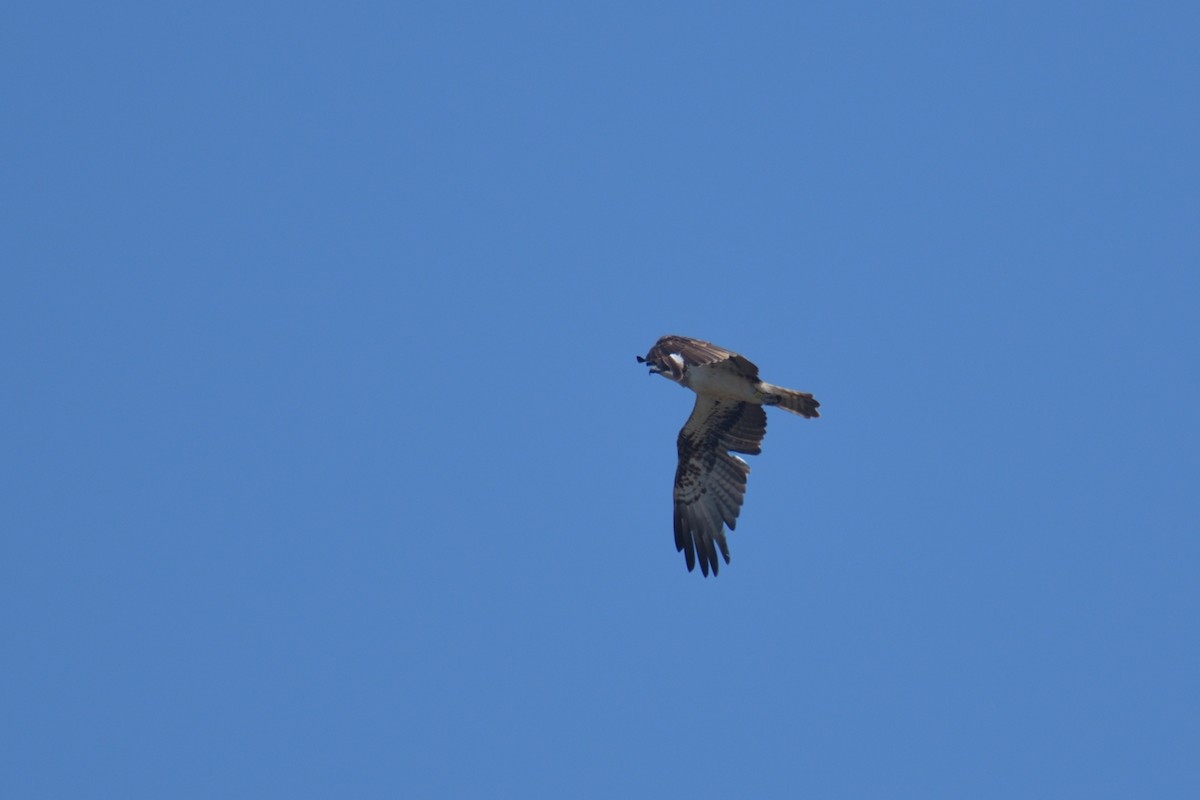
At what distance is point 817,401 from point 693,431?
84.6 inches

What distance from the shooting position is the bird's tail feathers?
17.9m

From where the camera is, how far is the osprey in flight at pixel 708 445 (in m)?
18.3

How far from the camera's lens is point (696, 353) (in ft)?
59.8

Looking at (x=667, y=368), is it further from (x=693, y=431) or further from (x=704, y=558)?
(x=704, y=558)

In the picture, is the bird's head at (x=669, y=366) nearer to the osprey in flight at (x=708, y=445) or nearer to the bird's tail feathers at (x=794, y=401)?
the osprey in flight at (x=708, y=445)

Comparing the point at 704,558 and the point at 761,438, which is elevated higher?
the point at 761,438

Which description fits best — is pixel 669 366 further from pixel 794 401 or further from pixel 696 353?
pixel 794 401

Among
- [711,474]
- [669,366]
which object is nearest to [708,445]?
[711,474]

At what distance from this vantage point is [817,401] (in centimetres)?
1792

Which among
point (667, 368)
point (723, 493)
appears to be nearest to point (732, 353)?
point (667, 368)

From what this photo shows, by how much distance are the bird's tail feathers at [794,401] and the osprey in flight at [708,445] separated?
0.40 feet

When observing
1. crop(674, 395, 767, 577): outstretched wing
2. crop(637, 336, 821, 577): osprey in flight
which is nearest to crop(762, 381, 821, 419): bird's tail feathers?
crop(637, 336, 821, 577): osprey in flight

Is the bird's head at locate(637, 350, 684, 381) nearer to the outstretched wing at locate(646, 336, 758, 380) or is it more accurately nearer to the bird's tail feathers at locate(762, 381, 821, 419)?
the outstretched wing at locate(646, 336, 758, 380)

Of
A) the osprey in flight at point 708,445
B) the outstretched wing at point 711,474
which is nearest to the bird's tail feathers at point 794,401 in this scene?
the osprey in flight at point 708,445
